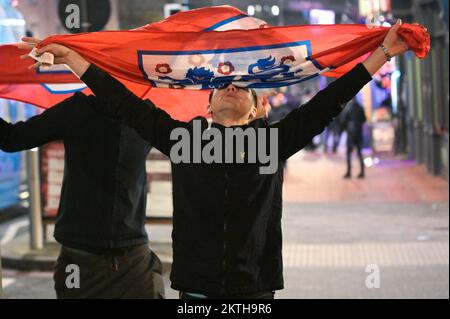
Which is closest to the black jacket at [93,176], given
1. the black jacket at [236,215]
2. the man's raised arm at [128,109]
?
the man's raised arm at [128,109]

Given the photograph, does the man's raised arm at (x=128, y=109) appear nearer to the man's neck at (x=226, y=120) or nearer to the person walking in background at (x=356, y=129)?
the man's neck at (x=226, y=120)

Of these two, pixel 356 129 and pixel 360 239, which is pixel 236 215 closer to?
pixel 360 239

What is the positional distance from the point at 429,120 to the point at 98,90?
2106 cm

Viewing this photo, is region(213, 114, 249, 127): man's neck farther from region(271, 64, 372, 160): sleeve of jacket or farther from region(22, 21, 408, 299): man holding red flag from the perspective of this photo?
region(271, 64, 372, 160): sleeve of jacket

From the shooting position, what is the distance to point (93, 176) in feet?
19.0

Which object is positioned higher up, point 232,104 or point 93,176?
point 232,104

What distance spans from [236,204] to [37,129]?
1.53 m

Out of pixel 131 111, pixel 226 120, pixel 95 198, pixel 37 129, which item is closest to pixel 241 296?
pixel 226 120

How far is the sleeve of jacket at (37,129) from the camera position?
220 inches

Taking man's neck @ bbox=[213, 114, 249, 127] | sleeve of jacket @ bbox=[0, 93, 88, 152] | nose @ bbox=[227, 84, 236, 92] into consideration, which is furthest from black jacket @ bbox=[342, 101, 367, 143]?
man's neck @ bbox=[213, 114, 249, 127]

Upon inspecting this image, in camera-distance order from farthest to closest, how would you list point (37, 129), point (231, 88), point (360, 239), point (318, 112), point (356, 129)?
1. point (356, 129)
2. point (360, 239)
3. point (37, 129)
4. point (231, 88)
5. point (318, 112)

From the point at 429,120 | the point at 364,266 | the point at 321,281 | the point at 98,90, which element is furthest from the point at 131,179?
the point at 429,120

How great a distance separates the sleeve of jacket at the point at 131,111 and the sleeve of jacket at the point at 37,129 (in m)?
0.96

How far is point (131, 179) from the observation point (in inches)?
232
